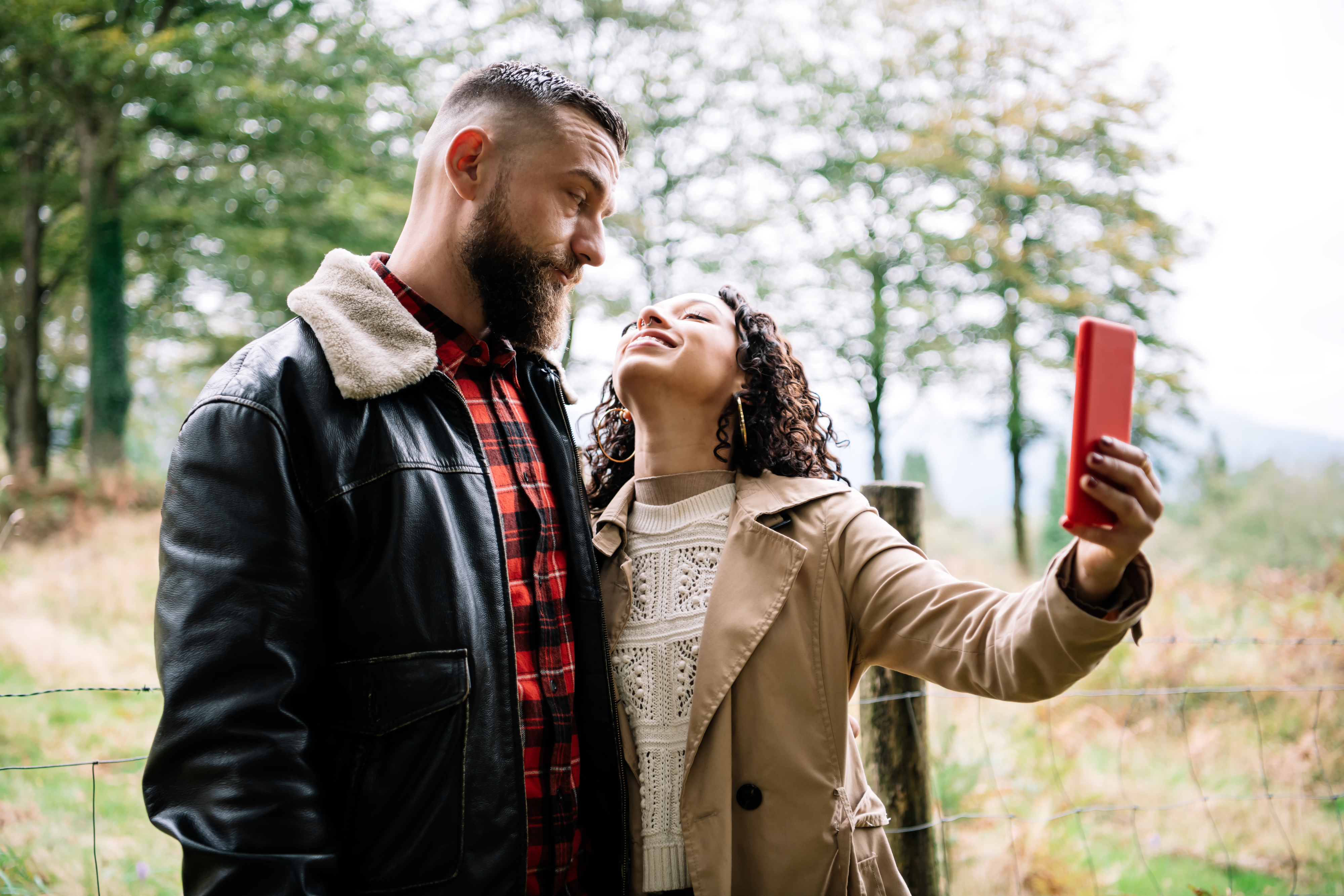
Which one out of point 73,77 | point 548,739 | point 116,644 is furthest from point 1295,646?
point 73,77

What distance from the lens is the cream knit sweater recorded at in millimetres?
2053

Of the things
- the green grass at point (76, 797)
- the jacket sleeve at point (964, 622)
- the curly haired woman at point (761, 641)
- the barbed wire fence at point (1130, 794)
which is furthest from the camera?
the barbed wire fence at point (1130, 794)

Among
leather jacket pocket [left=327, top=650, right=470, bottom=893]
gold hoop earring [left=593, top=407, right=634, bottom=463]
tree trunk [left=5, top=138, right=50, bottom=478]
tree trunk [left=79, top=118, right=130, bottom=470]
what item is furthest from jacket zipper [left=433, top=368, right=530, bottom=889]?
tree trunk [left=5, top=138, right=50, bottom=478]

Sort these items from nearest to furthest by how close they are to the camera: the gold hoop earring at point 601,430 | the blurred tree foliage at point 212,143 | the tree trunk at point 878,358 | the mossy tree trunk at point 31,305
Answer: the gold hoop earring at point 601,430, the blurred tree foliage at point 212,143, the mossy tree trunk at point 31,305, the tree trunk at point 878,358

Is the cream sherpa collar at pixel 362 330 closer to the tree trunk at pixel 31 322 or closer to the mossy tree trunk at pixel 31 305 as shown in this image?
the mossy tree trunk at pixel 31 305

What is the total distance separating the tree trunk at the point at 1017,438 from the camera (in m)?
12.8

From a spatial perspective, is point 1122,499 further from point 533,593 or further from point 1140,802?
point 1140,802

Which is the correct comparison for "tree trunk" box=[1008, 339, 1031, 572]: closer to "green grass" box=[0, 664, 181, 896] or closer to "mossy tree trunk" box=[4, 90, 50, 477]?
"green grass" box=[0, 664, 181, 896]

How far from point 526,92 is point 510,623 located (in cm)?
132

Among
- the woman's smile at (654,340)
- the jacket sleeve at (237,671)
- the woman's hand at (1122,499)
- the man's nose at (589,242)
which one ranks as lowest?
the jacket sleeve at (237,671)

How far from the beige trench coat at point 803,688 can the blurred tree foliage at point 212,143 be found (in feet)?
32.0

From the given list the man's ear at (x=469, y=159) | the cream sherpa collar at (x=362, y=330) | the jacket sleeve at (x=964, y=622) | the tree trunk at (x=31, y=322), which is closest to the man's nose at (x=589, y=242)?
the man's ear at (x=469, y=159)

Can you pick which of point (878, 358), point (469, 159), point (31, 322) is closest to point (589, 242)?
point (469, 159)

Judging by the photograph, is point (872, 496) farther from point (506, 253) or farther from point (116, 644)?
point (116, 644)
